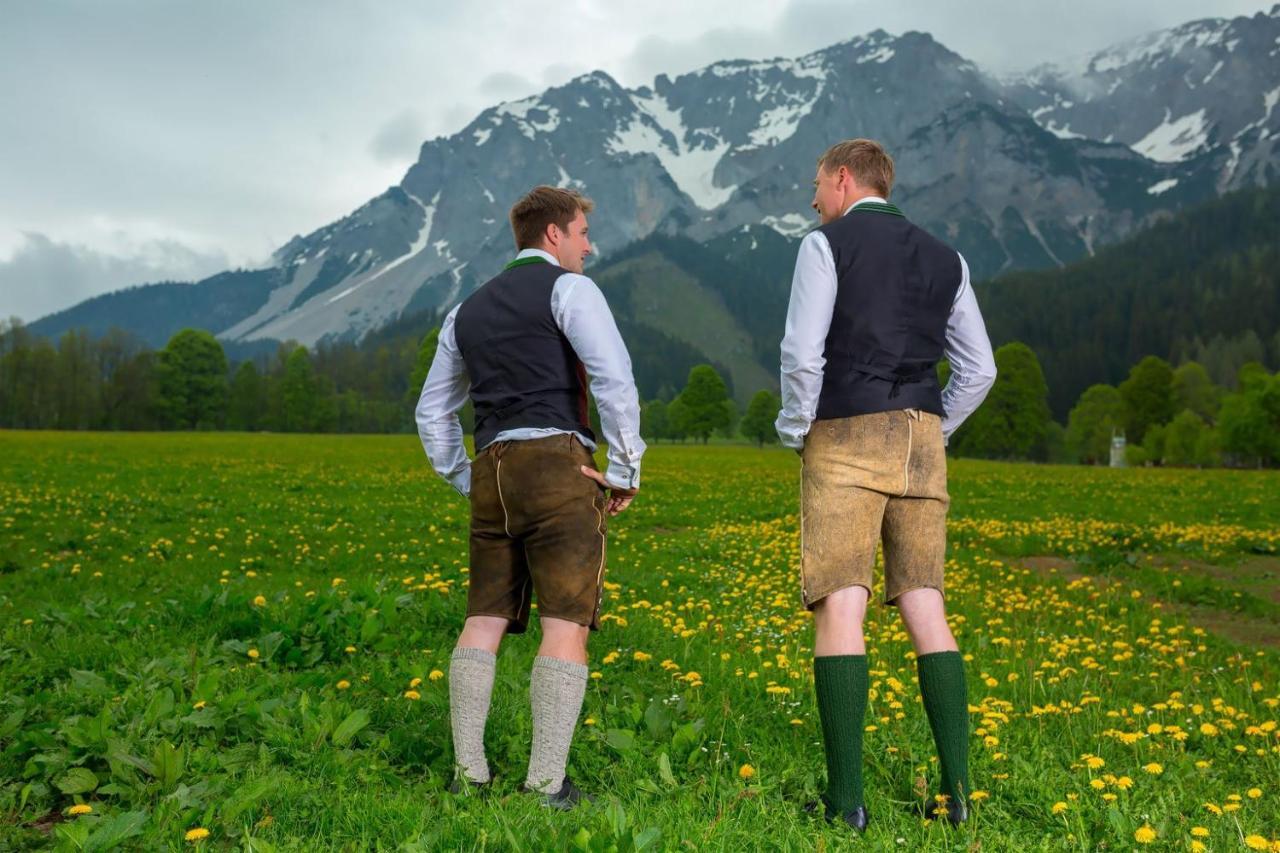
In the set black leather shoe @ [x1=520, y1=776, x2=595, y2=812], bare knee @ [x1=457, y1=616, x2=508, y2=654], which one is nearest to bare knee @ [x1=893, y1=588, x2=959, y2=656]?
black leather shoe @ [x1=520, y1=776, x2=595, y2=812]

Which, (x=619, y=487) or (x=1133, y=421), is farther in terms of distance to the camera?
(x=1133, y=421)

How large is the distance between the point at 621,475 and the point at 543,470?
1.26 ft

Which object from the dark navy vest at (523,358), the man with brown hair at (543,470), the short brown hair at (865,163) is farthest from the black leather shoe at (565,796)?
the short brown hair at (865,163)

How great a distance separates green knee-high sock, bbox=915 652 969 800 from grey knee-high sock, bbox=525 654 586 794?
1659 mm

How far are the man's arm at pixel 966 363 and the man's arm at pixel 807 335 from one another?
0.82 m

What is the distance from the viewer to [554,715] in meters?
4.30

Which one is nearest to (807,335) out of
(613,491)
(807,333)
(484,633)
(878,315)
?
(807,333)

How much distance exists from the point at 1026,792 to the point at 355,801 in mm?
3140

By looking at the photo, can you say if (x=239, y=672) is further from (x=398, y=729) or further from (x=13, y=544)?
(x=13, y=544)

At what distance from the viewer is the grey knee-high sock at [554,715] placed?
4.29 m

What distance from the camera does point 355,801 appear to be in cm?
397

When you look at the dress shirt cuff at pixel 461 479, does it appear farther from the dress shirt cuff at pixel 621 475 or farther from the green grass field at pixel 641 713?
the green grass field at pixel 641 713

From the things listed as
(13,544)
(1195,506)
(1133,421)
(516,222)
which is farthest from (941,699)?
(1133,421)

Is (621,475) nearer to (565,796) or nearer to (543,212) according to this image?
(543,212)
